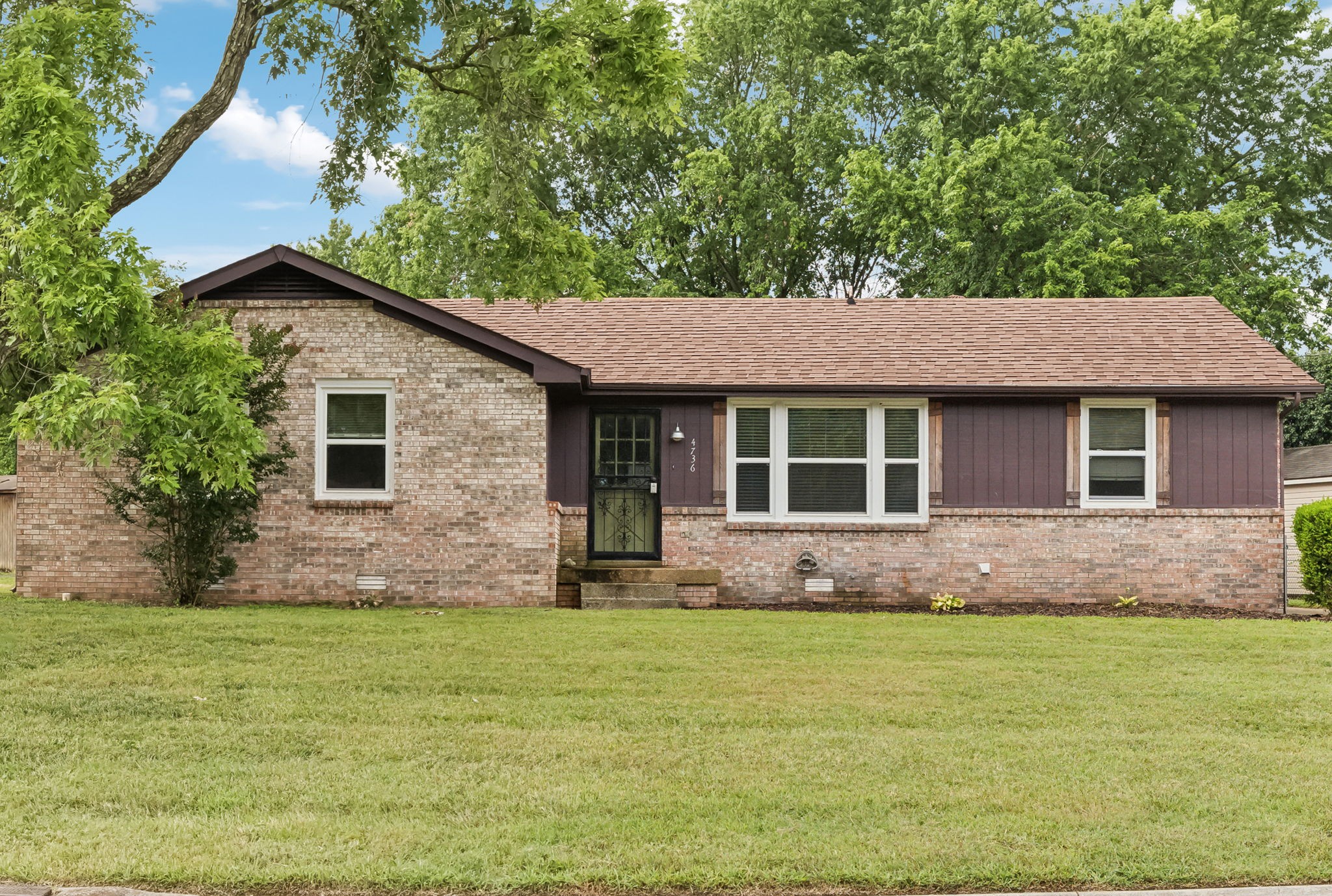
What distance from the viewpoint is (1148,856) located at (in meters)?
4.56

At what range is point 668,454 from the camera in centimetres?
1516

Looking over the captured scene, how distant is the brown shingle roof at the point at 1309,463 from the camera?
22641 mm

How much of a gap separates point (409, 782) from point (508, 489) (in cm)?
826

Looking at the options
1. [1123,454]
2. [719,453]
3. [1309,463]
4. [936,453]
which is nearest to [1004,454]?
[936,453]

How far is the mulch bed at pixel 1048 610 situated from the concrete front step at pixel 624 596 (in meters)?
0.84

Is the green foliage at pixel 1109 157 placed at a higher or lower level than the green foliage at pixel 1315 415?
higher

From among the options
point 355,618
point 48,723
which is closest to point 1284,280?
point 355,618

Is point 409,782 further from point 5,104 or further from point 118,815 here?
point 5,104

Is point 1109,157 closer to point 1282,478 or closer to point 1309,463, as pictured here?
point 1309,463

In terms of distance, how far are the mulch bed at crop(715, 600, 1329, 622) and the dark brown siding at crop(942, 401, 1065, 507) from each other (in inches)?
55.6

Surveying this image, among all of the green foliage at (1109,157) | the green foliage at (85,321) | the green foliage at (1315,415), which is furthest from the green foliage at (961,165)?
the green foliage at (85,321)

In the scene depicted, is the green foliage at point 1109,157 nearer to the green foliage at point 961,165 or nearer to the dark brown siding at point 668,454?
the green foliage at point 961,165

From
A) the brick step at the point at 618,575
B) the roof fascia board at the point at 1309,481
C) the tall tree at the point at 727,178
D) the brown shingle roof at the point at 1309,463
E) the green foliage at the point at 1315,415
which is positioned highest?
the tall tree at the point at 727,178

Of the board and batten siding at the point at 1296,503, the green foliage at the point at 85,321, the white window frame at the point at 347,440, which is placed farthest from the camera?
the board and batten siding at the point at 1296,503
